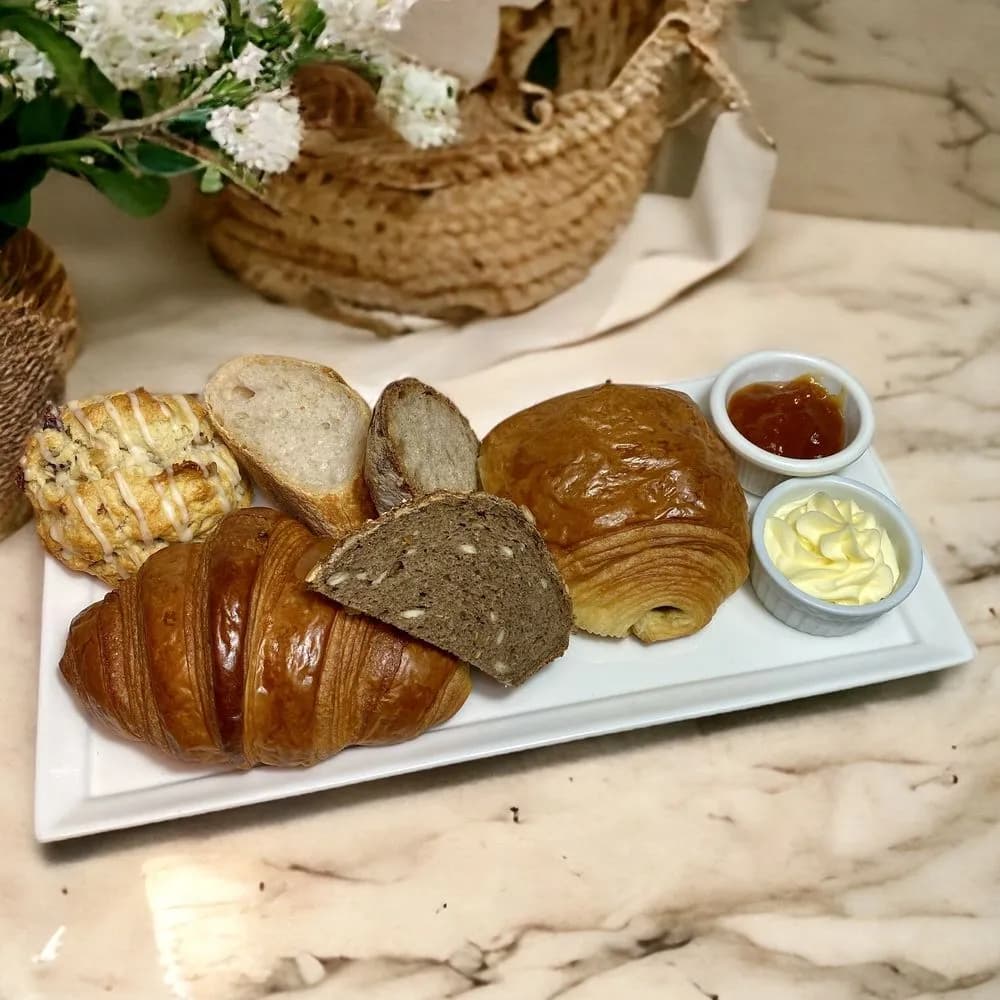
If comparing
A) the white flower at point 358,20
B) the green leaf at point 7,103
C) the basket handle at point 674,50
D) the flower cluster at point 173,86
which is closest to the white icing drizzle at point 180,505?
the flower cluster at point 173,86

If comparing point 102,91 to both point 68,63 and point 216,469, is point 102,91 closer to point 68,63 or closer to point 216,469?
point 68,63

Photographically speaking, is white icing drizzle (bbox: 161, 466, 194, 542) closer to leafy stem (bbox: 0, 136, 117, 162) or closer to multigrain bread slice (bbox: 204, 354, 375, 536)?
multigrain bread slice (bbox: 204, 354, 375, 536)

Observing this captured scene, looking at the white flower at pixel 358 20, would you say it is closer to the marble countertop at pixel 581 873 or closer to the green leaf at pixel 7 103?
the green leaf at pixel 7 103

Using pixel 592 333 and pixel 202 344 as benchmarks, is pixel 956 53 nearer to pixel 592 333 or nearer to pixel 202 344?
pixel 592 333

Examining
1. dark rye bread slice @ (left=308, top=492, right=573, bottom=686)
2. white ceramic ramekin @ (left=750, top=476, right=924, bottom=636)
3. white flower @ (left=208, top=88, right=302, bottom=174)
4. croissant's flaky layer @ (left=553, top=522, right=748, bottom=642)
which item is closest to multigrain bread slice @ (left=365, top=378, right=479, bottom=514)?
dark rye bread slice @ (left=308, top=492, right=573, bottom=686)

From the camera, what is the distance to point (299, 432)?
4.27 feet

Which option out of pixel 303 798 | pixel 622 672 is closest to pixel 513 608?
pixel 622 672

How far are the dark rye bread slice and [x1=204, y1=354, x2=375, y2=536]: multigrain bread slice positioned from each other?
178 millimetres

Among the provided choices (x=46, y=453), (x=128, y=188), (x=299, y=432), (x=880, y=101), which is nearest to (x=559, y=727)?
(x=299, y=432)

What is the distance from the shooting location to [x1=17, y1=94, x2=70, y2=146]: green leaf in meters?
1.13

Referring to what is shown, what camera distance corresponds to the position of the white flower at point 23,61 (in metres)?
1.02

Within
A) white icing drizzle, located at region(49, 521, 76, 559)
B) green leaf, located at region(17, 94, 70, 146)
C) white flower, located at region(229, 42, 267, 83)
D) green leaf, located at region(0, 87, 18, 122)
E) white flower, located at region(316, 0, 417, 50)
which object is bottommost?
white icing drizzle, located at region(49, 521, 76, 559)

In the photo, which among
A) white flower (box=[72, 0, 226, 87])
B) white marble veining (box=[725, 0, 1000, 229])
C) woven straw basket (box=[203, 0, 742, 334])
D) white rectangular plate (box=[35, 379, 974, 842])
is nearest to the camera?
white flower (box=[72, 0, 226, 87])

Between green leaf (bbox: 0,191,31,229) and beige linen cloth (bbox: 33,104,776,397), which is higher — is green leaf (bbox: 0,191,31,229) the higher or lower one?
the higher one
